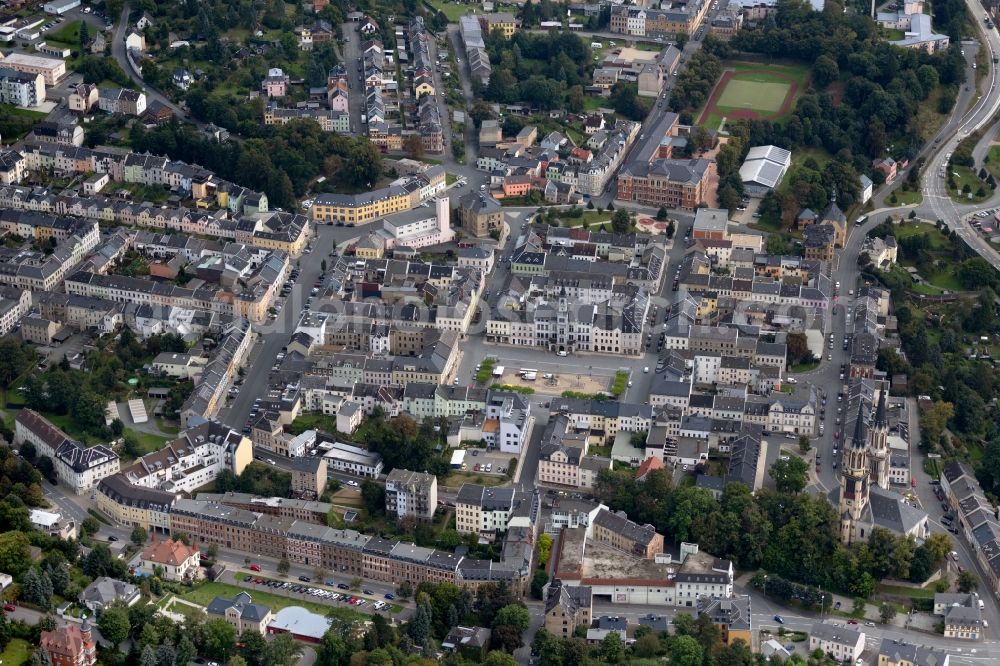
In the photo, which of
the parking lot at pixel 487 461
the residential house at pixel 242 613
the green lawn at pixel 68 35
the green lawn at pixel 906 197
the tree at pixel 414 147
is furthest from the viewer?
the green lawn at pixel 68 35

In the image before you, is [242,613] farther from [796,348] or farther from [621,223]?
[621,223]

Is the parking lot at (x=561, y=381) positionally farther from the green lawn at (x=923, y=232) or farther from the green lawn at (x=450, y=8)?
the green lawn at (x=450, y=8)

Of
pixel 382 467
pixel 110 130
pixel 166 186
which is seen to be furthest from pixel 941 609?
pixel 110 130

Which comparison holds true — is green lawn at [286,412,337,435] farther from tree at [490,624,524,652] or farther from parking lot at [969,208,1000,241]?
parking lot at [969,208,1000,241]

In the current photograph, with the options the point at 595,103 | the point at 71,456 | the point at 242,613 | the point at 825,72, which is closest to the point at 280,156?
the point at 595,103

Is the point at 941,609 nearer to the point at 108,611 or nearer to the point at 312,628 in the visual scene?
the point at 312,628

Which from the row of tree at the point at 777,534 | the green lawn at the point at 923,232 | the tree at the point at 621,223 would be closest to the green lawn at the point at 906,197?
the green lawn at the point at 923,232
